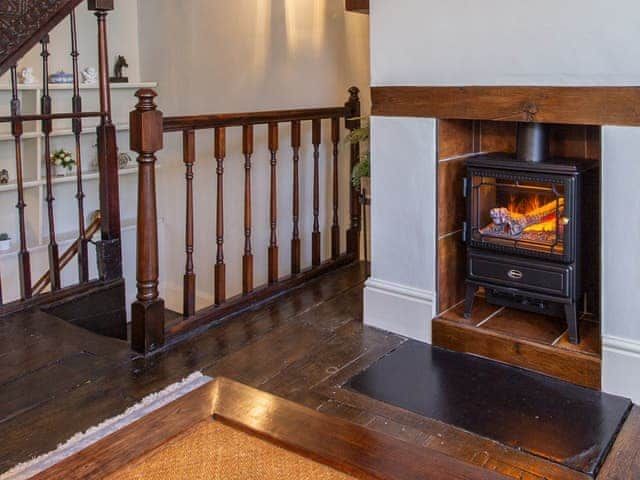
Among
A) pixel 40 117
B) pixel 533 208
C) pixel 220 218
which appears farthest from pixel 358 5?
pixel 40 117

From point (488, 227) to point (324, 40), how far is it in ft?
6.59

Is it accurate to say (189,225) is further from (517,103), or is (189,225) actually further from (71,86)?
(71,86)

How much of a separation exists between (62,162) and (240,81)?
1434 mm

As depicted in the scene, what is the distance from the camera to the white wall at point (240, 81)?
439cm

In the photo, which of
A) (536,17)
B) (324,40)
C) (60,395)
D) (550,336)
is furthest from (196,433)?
(324,40)

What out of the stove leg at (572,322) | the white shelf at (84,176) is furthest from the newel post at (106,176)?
the stove leg at (572,322)

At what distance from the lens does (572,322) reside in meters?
2.63

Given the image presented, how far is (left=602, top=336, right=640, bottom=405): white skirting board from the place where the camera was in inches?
95.2

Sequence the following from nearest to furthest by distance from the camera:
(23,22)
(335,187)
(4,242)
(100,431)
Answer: (100,431), (23,22), (335,187), (4,242)

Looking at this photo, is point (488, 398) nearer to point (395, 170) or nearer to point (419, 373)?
point (419, 373)

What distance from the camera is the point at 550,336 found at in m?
2.71

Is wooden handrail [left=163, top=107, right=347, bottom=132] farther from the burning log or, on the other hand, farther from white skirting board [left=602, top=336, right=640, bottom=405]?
white skirting board [left=602, top=336, right=640, bottom=405]

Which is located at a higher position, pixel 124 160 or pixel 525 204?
pixel 124 160

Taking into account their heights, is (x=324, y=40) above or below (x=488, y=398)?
above
